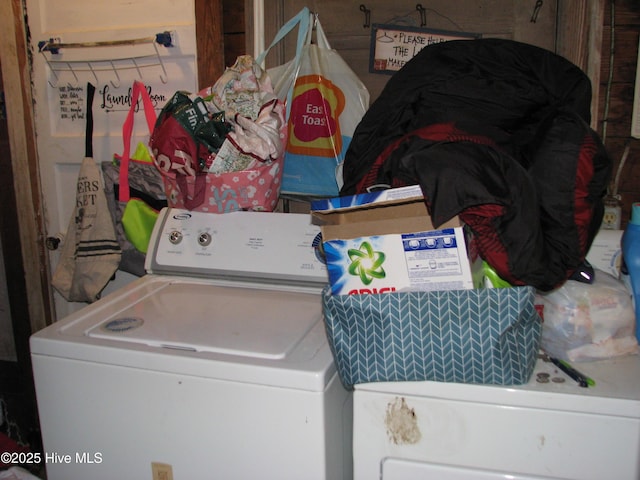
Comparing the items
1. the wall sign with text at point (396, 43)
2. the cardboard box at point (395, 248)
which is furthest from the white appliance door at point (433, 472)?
the wall sign with text at point (396, 43)

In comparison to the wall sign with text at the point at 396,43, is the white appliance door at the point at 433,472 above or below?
below

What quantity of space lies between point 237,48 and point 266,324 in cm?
115

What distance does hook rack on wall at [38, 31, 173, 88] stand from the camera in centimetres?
188

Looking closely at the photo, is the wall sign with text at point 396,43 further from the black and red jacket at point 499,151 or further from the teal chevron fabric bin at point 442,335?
the teal chevron fabric bin at point 442,335

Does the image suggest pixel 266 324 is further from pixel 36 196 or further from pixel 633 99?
pixel 36 196

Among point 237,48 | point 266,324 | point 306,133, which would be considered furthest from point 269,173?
point 237,48

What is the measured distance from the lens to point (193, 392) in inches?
40.3

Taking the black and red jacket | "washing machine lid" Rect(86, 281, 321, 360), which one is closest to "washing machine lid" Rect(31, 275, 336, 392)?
"washing machine lid" Rect(86, 281, 321, 360)

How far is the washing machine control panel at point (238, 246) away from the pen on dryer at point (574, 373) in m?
0.58

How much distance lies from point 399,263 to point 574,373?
0.39m

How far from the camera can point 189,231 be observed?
147 centimetres

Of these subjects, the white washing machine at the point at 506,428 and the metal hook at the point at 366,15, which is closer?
the white washing machine at the point at 506,428

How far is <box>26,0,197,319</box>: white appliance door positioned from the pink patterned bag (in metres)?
0.45

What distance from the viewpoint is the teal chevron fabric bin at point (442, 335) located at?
92 centimetres
